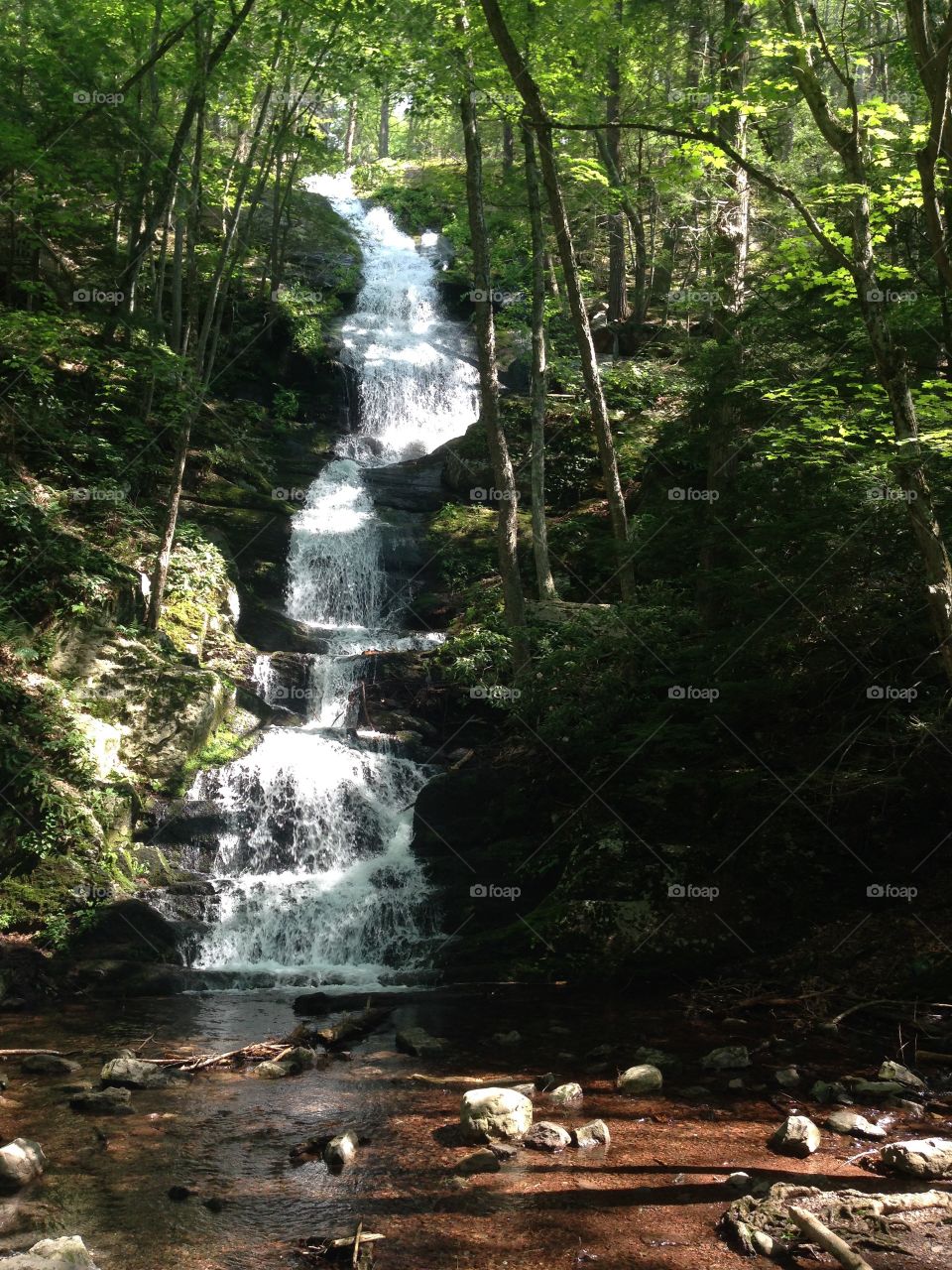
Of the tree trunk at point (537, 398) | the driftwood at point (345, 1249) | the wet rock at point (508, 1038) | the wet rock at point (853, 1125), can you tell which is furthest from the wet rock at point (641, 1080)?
the tree trunk at point (537, 398)

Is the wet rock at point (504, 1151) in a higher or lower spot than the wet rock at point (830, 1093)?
higher

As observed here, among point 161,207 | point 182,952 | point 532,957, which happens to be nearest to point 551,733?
point 532,957

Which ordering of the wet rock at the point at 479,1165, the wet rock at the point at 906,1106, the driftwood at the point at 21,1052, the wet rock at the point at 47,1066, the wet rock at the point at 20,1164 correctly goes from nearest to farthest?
the wet rock at the point at 20,1164, the wet rock at the point at 479,1165, the wet rock at the point at 906,1106, the wet rock at the point at 47,1066, the driftwood at the point at 21,1052

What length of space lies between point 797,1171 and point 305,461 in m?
18.0

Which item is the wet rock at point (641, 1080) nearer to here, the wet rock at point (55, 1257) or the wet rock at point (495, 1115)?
the wet rock at point (495, 1115)

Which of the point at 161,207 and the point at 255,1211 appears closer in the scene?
the point at 255,1211

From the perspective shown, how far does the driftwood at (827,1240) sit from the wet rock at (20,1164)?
3.53m

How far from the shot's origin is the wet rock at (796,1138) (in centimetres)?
459

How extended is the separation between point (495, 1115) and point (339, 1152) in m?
0.84

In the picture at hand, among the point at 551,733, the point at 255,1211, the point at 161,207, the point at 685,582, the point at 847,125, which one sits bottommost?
the point at 255,1211

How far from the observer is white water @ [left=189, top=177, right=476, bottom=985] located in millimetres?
10062

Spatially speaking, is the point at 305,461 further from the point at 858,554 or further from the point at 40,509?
the point at 858,554

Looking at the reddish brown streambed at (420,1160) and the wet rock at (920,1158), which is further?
the wet rock at (920,1158)

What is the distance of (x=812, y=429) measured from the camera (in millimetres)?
8258
